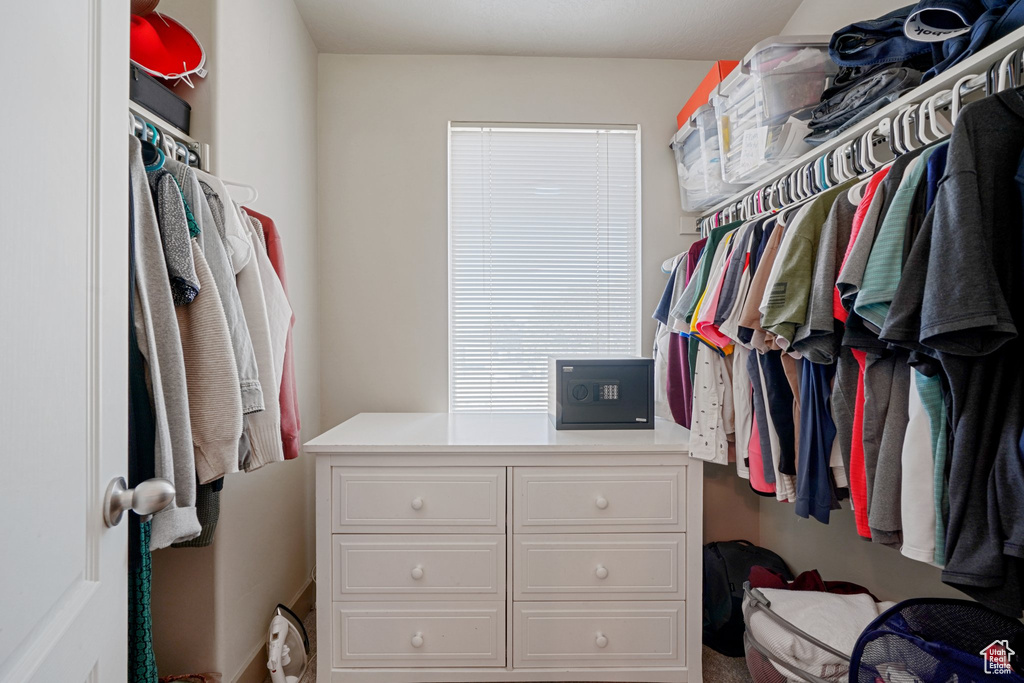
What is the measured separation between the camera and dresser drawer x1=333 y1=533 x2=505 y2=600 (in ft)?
5.35

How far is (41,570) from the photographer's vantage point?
0.49m

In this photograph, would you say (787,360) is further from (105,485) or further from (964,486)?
(105,485)

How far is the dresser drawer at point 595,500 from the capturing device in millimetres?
1657

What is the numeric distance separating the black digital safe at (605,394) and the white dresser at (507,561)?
0.20m

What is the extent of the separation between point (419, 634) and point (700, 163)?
204 centimetres

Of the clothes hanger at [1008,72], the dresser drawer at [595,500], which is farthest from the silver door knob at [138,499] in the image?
the clothes hanger at [1008,72]

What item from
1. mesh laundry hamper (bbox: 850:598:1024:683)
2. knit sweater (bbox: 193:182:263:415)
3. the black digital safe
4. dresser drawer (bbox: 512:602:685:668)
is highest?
knit sweater (bbox: 193:182:263:415)

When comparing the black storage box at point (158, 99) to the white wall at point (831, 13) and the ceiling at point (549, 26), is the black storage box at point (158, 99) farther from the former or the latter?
the white wall at point (831, 13)

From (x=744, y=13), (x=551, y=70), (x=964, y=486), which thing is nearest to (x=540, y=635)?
(x=964, y=486)

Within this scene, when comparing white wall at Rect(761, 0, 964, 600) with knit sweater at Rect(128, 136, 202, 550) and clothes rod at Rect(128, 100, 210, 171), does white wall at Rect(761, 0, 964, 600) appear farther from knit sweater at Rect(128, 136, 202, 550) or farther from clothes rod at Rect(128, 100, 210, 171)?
clothes rod at Rect(128, 100, 210, 171)

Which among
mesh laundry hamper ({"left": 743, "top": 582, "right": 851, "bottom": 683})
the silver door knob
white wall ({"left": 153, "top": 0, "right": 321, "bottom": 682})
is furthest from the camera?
white wall ({"left": 153, "top": 0, "right": 321, "bottom": 682})

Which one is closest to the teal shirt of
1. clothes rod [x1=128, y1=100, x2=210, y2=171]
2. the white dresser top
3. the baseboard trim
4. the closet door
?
the white dresser top

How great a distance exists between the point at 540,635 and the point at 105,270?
1.58 metres

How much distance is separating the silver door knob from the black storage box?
1034 millimetres
